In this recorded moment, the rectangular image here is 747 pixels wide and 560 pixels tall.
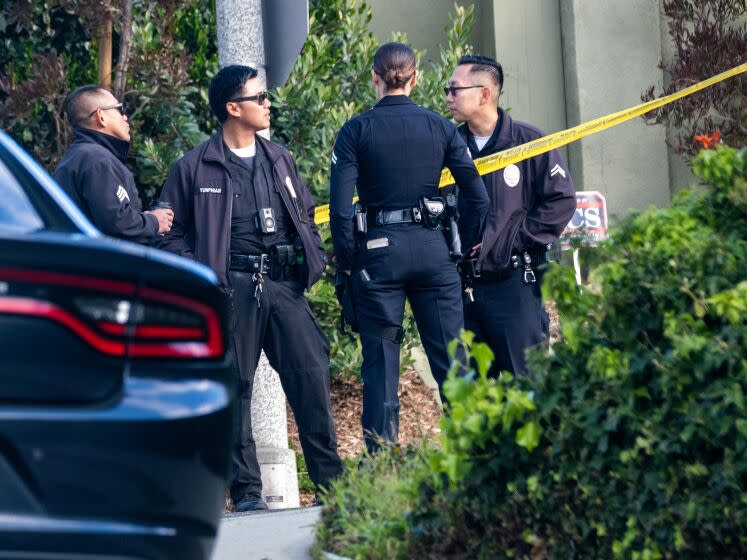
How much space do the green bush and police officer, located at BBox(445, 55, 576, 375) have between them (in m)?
2.53

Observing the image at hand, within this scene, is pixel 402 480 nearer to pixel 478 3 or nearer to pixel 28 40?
pixel 28 40

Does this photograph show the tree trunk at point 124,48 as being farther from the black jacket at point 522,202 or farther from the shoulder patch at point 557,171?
the shoulder patch at point 557,171

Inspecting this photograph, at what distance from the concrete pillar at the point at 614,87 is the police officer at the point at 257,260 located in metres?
5.88

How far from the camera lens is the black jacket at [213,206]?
6.62 m

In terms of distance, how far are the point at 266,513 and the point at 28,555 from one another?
3.46 meters

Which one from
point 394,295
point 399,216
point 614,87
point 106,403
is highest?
point 614,87

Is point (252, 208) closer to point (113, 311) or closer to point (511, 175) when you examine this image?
point (511, 175)

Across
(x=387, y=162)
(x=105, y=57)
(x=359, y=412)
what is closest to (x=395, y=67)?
(x=387, y=162)

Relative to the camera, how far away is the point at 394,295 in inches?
261

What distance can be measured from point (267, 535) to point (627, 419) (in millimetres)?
2122

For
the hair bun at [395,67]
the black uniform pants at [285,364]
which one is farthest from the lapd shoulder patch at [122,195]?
the hair bun at [395,67]

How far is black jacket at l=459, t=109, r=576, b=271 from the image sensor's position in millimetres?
6922

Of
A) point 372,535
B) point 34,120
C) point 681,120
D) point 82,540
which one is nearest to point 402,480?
point 372,535

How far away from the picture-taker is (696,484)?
3678 millimetres
